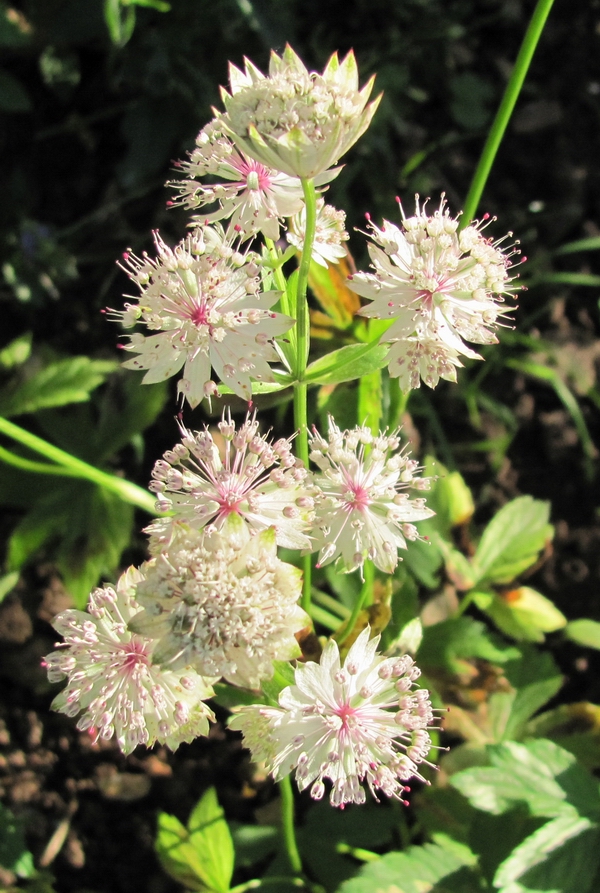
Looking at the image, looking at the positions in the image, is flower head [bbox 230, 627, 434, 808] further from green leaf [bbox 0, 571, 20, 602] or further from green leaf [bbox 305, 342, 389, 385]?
green leaf [bbox 0, 571, 20, 602]

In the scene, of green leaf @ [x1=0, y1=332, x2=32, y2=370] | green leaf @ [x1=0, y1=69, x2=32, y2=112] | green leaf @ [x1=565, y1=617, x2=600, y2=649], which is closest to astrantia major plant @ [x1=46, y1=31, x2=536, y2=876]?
green leaf @ [x1=565, y1=617, x2=600, y2=649]

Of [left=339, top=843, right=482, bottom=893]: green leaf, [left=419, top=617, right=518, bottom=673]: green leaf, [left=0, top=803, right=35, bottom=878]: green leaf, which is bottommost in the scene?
[left=0, top=803, right=35, bottom=878]: green leaf

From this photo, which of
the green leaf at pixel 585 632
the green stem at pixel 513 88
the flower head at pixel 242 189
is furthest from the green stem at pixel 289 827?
the green stem at pixel 513 88

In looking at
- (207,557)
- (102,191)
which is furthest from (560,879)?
(102,191)

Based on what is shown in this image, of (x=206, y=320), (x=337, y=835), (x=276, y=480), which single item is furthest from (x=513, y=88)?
(x=337, y=835)

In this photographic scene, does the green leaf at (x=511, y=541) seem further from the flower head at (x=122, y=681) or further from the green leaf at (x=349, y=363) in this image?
the flower head at (x=122, y=681)

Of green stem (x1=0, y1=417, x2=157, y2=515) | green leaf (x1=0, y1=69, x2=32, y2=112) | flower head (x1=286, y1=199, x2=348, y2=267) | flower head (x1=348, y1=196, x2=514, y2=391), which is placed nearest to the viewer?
flower head (x1=348, y1=196, x2=514, y2=391)

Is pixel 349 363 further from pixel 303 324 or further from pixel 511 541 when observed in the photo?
pixel 511 541
